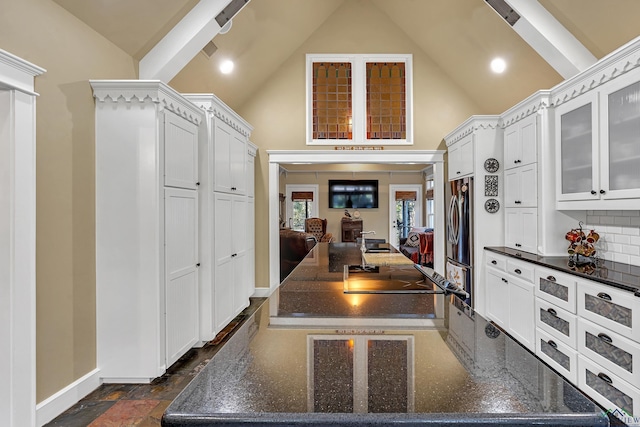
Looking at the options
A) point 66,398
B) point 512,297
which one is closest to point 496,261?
point 512,297

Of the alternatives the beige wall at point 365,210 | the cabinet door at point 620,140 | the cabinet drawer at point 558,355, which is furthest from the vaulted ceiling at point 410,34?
Answer: the beige wall at point 365,210

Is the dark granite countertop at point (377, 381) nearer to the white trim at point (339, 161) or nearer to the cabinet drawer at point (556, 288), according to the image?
Answer: the cabinet drawer at point (556, 288)

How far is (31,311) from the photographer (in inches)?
79.4

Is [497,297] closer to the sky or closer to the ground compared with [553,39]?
closer to the ground

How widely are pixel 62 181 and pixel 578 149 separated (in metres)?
3.76

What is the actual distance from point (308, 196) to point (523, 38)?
25.9 feet

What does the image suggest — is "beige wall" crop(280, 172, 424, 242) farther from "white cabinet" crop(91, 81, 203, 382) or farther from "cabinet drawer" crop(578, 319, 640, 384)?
"cabinet drawer" crop(578, 319, 640, 384)

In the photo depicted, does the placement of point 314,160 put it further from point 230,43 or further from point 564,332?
point 564,332

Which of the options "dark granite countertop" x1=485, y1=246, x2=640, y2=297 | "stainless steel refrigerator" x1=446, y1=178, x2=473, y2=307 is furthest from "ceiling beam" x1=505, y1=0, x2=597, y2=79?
"dark granite countertop" x1=485, y1=246, x2=640, y2=297

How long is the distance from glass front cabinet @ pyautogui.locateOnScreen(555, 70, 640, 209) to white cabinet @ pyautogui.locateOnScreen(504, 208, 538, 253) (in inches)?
14.1

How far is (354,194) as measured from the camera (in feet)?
35.2

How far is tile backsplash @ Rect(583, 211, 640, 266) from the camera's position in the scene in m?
2.65

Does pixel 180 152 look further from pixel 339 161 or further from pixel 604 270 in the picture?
pixel 604 270

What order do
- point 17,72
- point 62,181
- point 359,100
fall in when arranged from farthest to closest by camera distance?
point 359,100
point 62,181
point 17,72
